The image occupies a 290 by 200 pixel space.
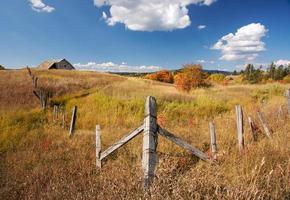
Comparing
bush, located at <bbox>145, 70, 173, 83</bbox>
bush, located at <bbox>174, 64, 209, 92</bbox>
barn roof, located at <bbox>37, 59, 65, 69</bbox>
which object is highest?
barn roof, located at <bbox>37, 59, 65, 69</bbox>

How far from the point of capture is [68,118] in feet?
53.3

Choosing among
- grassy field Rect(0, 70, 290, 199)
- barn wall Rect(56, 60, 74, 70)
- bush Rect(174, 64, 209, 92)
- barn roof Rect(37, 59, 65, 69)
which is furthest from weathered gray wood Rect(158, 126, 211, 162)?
barn wall Rect(56, 60, 74, 70)

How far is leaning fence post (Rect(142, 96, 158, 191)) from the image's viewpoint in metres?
4.29

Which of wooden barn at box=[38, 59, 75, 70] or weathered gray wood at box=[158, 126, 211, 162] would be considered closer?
weathered gray wood at box=[158, 126, 211, 162]

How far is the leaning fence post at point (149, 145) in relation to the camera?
4.29m

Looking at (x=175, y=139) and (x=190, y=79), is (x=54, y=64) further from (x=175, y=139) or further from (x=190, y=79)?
(x=175, y=139)

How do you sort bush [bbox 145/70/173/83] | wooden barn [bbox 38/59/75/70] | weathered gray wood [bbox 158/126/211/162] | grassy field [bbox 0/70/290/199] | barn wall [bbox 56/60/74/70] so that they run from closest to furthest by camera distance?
grassy field [bbox 0/70/290/199]
weathered gray wood [bbox 158/126/211/162]
wooden barn [bbox 38/59/75/70]
barn wall [bbox 56/60/74/70]
bush [bbox 145/70/173/83]

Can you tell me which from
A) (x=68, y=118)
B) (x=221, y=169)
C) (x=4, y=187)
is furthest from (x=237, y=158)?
(x=68, y=118)

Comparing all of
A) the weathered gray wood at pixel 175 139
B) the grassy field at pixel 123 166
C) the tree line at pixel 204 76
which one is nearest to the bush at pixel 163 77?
the tree line at pixel 204 76

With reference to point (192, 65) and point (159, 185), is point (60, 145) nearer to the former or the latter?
point (159, 185)

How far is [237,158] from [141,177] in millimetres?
2494

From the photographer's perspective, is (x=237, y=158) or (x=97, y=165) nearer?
(x=237, y=158)

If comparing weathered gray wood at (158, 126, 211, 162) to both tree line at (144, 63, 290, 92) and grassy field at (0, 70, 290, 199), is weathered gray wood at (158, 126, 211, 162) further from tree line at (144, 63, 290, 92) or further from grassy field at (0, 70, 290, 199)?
tree line at (144, 63, 290, 92)

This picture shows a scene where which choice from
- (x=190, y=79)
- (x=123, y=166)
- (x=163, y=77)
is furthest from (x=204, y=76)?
(x=123, y=166)
